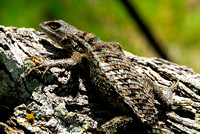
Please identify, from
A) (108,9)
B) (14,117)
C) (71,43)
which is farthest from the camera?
(108,9)

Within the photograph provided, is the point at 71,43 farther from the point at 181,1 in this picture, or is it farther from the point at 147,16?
the point at 181,1

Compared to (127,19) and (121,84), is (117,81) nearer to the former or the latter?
(121,84)

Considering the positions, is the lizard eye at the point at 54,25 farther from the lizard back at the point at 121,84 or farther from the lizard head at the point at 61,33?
the lizard back at the point at 121,84

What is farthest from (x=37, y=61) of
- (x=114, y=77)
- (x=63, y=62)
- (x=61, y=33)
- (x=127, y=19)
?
(x=127, y=19)

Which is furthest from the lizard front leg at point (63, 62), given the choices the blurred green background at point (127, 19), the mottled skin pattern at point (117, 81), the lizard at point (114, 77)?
the blurred green background at point (127, 19)

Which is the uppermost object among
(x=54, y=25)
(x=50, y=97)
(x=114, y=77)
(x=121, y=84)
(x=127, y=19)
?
(x=127, y=19)

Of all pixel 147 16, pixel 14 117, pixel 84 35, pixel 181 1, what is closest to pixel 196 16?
pixel 181 1

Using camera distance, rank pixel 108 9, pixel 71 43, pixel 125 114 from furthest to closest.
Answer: pixel 108 9 < pixel 71 43 < pixel 125 114
